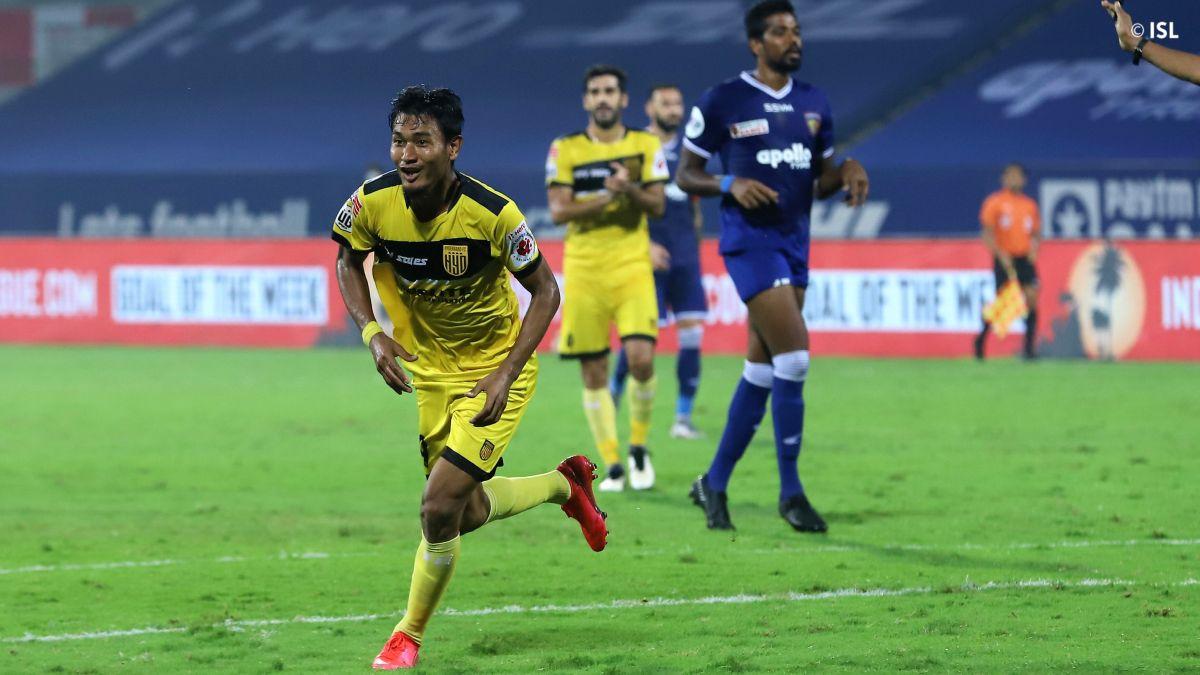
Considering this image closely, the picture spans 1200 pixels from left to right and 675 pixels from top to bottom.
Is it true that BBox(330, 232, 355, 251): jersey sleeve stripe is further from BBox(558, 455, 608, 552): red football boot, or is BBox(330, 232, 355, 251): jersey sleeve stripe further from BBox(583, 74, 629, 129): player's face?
BBox(583, 74, 629, 129): player's face

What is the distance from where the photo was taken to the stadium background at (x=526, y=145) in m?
18.7

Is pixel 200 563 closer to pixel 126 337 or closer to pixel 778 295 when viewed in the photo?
pixel 778 295

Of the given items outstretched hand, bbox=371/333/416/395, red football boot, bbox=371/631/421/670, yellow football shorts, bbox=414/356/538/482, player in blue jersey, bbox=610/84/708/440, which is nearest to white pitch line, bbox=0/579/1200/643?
yellow football shorts, bbox=414/356/538/482

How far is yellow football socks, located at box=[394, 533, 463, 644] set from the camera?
231 inches

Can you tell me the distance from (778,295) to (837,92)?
21.8 meters

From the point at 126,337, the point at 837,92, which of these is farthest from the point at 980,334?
the point at 837,92

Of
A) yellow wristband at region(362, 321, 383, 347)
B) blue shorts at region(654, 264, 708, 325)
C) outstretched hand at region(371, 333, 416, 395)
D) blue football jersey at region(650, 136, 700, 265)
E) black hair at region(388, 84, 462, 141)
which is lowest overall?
outstretched hand at region(371, 333, 416, 395)

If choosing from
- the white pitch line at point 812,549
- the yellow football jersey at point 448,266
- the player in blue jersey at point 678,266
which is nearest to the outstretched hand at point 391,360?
the yellow football jersey at point 448,266

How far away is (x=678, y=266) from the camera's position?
12414 millimetres

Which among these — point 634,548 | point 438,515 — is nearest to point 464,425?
point 438,515

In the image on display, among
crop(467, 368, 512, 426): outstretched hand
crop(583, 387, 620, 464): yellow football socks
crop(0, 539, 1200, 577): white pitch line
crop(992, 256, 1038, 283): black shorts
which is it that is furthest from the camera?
crop(992, 256, 1038, 283): black shorts

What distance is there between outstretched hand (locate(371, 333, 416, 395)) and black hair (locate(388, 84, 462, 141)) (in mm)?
708

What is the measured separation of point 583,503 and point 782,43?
104 inches

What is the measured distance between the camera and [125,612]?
22.3 feet
